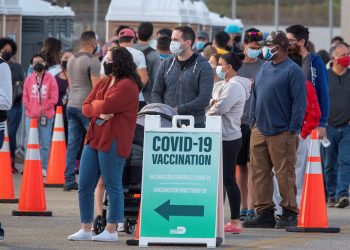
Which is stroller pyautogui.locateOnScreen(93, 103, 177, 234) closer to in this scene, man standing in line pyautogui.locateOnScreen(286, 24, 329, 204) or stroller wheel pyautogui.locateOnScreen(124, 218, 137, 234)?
stroller wheel pyautogui.locateOnScreen(124, 218, 137, 234)

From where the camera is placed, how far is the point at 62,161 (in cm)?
2002

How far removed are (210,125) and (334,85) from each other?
592 cm

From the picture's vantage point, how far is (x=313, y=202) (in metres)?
14.6

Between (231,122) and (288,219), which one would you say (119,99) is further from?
(288,219)

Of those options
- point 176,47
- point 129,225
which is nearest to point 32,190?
point 129,225

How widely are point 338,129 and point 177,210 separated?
19.2 ft

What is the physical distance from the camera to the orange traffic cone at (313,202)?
14625 mm

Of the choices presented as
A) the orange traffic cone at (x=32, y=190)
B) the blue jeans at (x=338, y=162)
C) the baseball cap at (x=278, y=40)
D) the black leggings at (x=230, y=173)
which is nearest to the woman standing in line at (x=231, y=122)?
the black leggings at (x=230, y=173)

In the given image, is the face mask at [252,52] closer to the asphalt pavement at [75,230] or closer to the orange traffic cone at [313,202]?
the orange traffic cone at [313,202]

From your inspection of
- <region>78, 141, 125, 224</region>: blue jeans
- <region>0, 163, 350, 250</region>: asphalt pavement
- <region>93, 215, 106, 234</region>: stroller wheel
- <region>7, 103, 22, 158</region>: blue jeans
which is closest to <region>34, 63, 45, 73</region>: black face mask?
<region>7, 103, 22, 158</region>: blue jeans

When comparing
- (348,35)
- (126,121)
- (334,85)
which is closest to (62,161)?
(334,85)

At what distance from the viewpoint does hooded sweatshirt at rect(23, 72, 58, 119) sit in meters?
20.8

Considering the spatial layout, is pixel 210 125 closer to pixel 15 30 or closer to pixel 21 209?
pixel 21 209

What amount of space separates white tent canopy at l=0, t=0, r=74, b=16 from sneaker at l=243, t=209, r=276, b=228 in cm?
899
